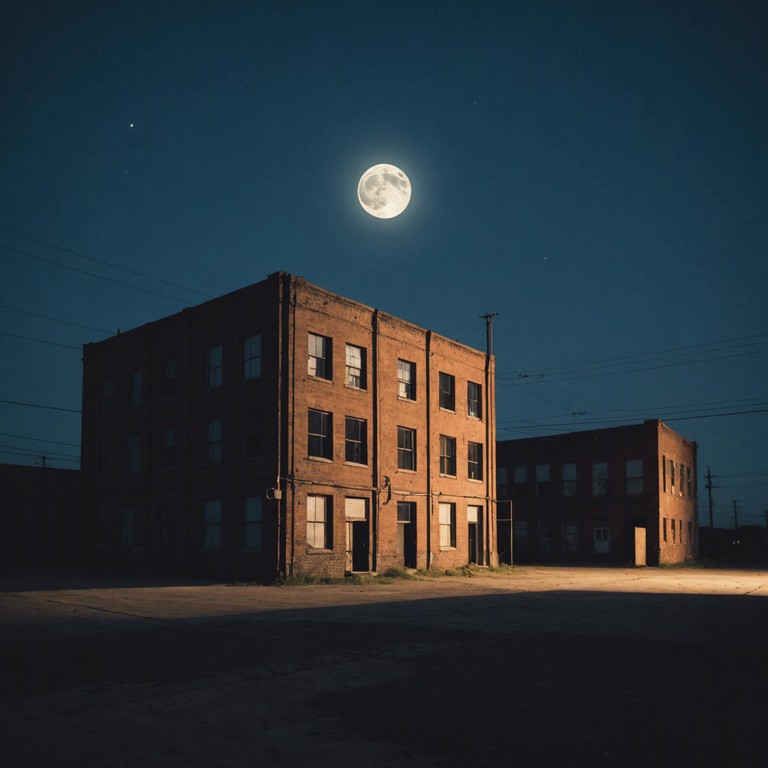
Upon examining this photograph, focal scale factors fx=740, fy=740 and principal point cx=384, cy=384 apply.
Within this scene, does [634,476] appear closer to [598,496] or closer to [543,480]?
[598,496]

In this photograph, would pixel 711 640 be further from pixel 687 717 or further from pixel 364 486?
pixel 364 486

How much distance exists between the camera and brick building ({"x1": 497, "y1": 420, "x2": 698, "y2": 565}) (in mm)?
48625

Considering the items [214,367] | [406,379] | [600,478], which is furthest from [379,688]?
[600,478]

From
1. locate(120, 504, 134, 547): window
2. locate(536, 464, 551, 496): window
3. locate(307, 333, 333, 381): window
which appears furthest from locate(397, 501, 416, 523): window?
locate(536, 464, 551, 496): window

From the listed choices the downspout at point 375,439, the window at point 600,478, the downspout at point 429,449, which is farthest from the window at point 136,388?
the window at point 600,478

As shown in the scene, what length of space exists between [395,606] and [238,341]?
48.8 ft

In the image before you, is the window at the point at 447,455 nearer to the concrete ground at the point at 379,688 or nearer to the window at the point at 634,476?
the window at the point at 634,476

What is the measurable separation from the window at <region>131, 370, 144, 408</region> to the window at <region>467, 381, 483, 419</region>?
1599cm

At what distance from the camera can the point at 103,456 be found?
118 ft

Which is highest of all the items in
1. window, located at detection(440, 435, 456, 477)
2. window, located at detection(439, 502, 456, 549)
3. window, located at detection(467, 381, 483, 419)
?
window, located at detection(467, 381, 483, 419)

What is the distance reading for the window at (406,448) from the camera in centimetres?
3271

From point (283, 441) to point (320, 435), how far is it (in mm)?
2223

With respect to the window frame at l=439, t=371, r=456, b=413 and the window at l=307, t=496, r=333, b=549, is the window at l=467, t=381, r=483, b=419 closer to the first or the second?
the window frame at l=439, t=371, r=456, b=413

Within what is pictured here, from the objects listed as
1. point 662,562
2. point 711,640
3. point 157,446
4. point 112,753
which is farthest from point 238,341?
point 662,562
